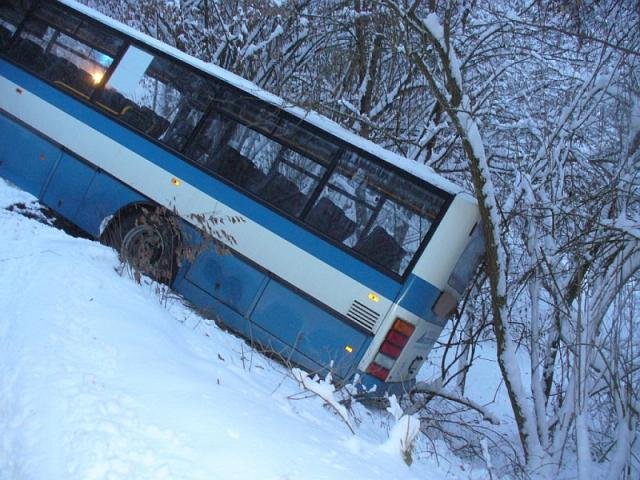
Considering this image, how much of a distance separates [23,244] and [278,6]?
7664mm

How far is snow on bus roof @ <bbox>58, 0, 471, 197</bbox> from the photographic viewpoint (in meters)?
6.70

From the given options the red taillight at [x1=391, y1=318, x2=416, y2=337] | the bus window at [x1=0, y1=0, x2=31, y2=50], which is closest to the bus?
the red taillight at [x1=391, y1=318, x2=416, y2=337]

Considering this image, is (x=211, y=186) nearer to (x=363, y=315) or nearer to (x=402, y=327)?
(x=363, y=315)

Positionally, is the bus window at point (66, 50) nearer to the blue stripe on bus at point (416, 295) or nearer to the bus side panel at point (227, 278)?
the bus side panel at point (227, 278)

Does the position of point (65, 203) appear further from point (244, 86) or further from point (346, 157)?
point (346, 157)

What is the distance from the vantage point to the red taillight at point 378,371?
6516 millimetres

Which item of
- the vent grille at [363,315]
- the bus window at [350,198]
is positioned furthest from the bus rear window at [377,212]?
the vent grille at [363,315]

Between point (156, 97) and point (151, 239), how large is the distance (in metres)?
1.88

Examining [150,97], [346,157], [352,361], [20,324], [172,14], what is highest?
[172,14]

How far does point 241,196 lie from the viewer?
7125 mm

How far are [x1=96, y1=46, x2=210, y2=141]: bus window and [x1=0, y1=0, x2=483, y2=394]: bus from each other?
19mm

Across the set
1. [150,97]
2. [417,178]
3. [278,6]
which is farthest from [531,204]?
[278,6]

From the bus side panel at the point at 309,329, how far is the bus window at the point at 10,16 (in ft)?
18.1

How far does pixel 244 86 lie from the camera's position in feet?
24.1
